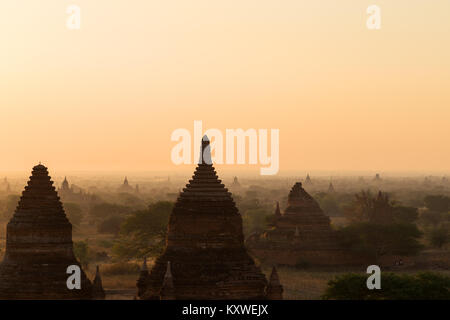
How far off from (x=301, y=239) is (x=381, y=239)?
747 centimetres

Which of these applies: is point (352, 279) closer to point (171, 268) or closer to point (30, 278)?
point (171, 268)

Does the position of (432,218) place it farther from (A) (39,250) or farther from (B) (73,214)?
(A) (39,250)

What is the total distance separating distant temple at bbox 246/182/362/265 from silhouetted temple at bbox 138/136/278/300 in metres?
30.5

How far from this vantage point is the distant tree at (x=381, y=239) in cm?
6462

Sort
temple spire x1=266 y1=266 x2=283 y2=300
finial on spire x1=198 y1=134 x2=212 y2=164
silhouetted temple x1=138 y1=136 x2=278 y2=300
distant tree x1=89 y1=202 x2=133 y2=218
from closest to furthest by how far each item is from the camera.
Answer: silhouetted temple x1=138 y1=136 x2=278 y2=300 → temple spire x1=266 y1=266 x2=283 y2=300 → finial on spire x1=198 y1=134 x2=212 y2=164 → distant tree x1=89 y1=202 x2=133 y2=218

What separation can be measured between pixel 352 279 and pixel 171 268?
12505 mm

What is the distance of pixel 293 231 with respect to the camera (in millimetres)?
62500

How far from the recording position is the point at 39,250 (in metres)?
30.7

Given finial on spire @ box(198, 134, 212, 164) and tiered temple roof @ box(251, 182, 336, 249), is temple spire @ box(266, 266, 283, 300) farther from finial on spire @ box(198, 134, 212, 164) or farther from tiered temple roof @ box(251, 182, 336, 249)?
tiered temple roof @ box(251, 182, 336, 249)

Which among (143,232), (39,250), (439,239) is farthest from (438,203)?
(39,250)

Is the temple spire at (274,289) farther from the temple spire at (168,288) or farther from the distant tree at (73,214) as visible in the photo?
the distant tree at (73,214)

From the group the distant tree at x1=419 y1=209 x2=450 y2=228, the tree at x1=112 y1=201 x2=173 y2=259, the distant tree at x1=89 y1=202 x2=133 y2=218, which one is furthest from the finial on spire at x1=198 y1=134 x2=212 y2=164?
the distant tree at x1=89 y1=202 x2=133 y2=218

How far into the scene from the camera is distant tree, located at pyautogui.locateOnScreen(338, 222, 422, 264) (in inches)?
2544
